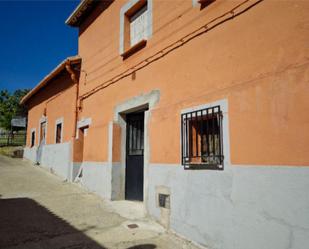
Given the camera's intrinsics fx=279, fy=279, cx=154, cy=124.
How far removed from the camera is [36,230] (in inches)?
191

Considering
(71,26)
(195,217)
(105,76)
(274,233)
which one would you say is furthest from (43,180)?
(274,233)

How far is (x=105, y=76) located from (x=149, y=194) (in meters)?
3.86

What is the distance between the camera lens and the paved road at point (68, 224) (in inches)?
170

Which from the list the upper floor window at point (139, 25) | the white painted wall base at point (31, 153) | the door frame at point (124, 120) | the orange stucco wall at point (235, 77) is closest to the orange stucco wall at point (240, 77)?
the orange stucco wall at point (235, 77)

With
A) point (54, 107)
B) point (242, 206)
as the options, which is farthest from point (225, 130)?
point (54, 107)

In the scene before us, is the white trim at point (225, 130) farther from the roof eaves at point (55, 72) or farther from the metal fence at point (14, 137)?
the metal fence at point (14, 137)

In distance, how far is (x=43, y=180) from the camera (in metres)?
9.74

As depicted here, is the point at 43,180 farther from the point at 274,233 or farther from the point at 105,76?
the point at 274,233

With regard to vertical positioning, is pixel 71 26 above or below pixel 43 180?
above

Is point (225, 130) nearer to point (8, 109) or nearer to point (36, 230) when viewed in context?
point (36, 230)

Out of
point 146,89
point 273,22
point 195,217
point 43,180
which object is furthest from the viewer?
point 43,180

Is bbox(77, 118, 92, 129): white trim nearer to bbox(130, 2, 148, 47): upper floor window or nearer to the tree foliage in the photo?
bbox(130, 2, 148, 47): upper floor window

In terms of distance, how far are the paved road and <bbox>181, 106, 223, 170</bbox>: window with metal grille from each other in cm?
131

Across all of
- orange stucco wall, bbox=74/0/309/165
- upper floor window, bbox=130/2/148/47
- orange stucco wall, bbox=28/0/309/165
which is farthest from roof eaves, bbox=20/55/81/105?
orange stucco wall, bbox=74/0/309/165
